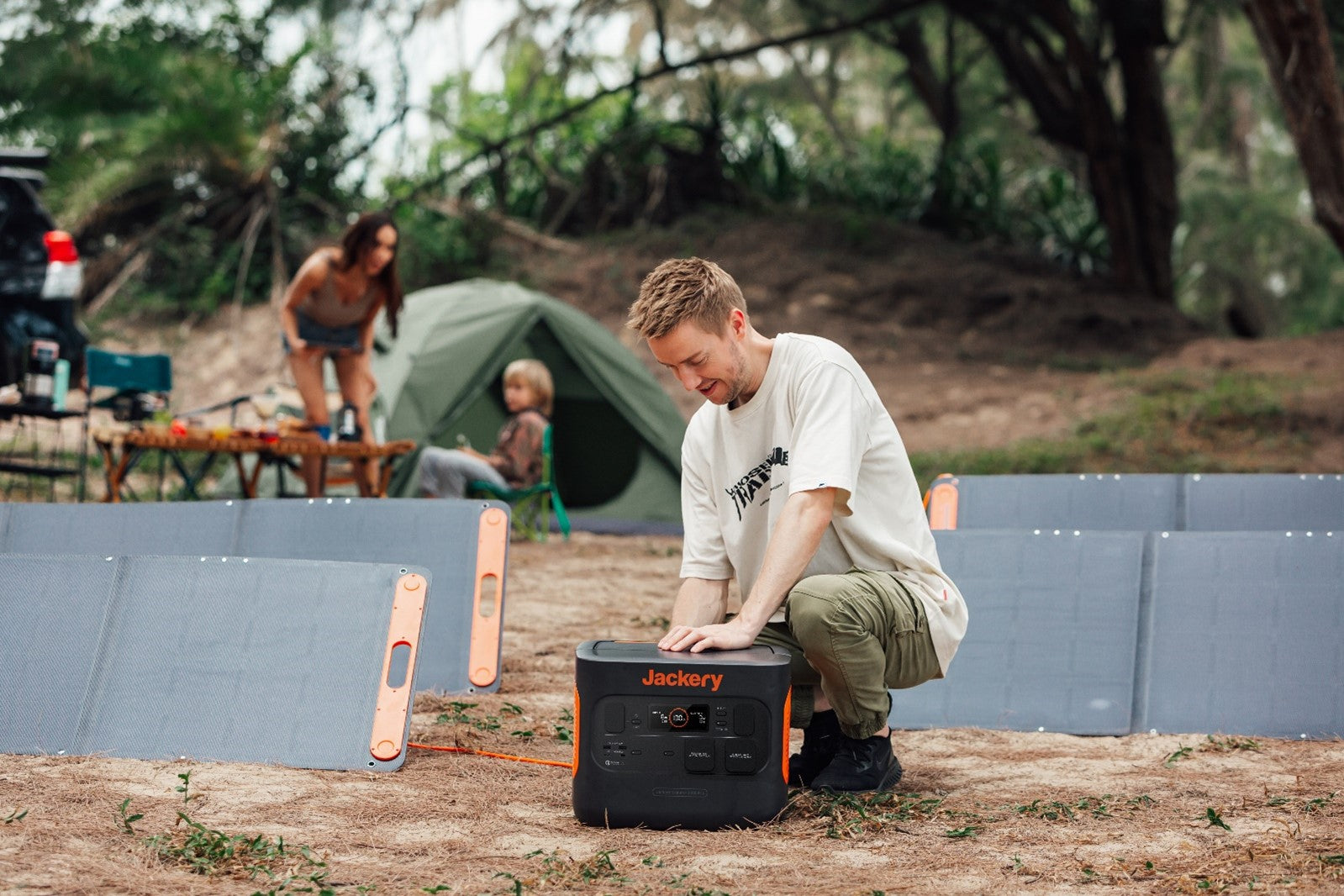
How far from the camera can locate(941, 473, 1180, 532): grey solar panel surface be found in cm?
Answer: 458

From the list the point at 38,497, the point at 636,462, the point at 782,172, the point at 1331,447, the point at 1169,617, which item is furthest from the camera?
the point at 782,172

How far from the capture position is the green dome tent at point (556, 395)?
841 centimetres

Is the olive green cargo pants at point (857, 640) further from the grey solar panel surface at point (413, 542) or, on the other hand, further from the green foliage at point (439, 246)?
the green foliage at point (439, 246)

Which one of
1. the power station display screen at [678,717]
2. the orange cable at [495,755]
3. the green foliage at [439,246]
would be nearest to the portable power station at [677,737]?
the power station display screen at [678,717]

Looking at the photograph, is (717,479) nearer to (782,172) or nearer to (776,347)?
(776,347)

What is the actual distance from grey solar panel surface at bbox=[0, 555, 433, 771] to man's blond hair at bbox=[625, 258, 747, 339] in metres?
0.97

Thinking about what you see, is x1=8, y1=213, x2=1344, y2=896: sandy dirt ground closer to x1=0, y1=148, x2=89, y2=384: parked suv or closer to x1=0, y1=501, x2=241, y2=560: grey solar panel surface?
x1=0, y1=501, x2=241, y2=560: grey solar panel surface

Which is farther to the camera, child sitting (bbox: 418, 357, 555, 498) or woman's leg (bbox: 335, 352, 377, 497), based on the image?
child sitting (bbox: 418, 357, 555, 498)

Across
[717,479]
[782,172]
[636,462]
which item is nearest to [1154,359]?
[782,172]

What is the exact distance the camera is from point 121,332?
44.0 feet

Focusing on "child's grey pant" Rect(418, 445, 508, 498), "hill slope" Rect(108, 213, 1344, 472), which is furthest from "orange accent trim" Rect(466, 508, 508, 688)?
"hill slope" Rect(108, 213, 1344, 472)

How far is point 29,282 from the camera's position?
7.93 meters

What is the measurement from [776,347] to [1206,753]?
5.18 ft

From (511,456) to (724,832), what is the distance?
5.06 m
